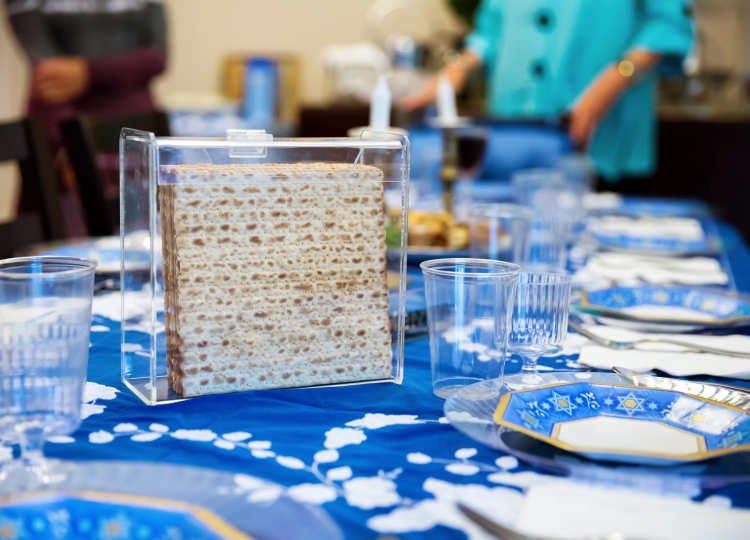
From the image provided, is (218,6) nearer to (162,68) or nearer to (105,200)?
(162,68)

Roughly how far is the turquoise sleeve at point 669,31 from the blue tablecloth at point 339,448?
1.98m

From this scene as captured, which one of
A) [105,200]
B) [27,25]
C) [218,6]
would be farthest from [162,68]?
[218,6]

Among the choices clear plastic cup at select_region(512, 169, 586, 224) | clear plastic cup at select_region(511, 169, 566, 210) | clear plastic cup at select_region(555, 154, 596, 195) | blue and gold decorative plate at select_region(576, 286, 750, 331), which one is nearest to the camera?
blue and gold decorative plate at select_region(576, 286, 750, 331)

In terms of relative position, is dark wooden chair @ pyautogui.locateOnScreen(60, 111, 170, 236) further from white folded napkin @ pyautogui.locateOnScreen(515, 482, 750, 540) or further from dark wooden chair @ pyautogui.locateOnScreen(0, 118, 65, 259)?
white folded napkin @ pyautogui.locateOnScreen(515, 482, 750, 540)

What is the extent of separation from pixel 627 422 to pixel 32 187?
4.39 feet

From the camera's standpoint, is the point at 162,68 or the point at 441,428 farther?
the point at 162,68

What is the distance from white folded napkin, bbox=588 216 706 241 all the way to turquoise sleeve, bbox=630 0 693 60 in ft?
2.23

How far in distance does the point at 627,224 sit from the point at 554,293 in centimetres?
116

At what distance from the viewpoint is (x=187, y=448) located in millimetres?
609

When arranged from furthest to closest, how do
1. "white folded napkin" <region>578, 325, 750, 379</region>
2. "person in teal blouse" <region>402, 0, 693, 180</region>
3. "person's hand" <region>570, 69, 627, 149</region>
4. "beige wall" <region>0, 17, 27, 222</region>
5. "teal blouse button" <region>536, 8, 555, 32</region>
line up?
"beige wall" <region>0, 17, 27, 222</region>, "teal blouse button" <region>536, 8, 555, 32</region>, "person in teal blouse" <region>402, 0, 693, 180</region>, "person's hand" <region>570, 69, 627, 149</region>, "white folded napkin" <region>578, 325, 750, 379</region>

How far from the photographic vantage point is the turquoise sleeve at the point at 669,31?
2430 mm

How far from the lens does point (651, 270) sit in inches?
54.6

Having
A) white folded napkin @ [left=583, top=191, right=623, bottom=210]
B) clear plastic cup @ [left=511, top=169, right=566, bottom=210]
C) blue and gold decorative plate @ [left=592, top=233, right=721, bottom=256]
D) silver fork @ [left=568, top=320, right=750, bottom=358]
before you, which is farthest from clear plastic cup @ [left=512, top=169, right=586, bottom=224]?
silver fork @ [left=568, top=320, right=750, bottom=358]

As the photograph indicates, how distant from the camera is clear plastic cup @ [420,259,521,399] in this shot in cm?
73
